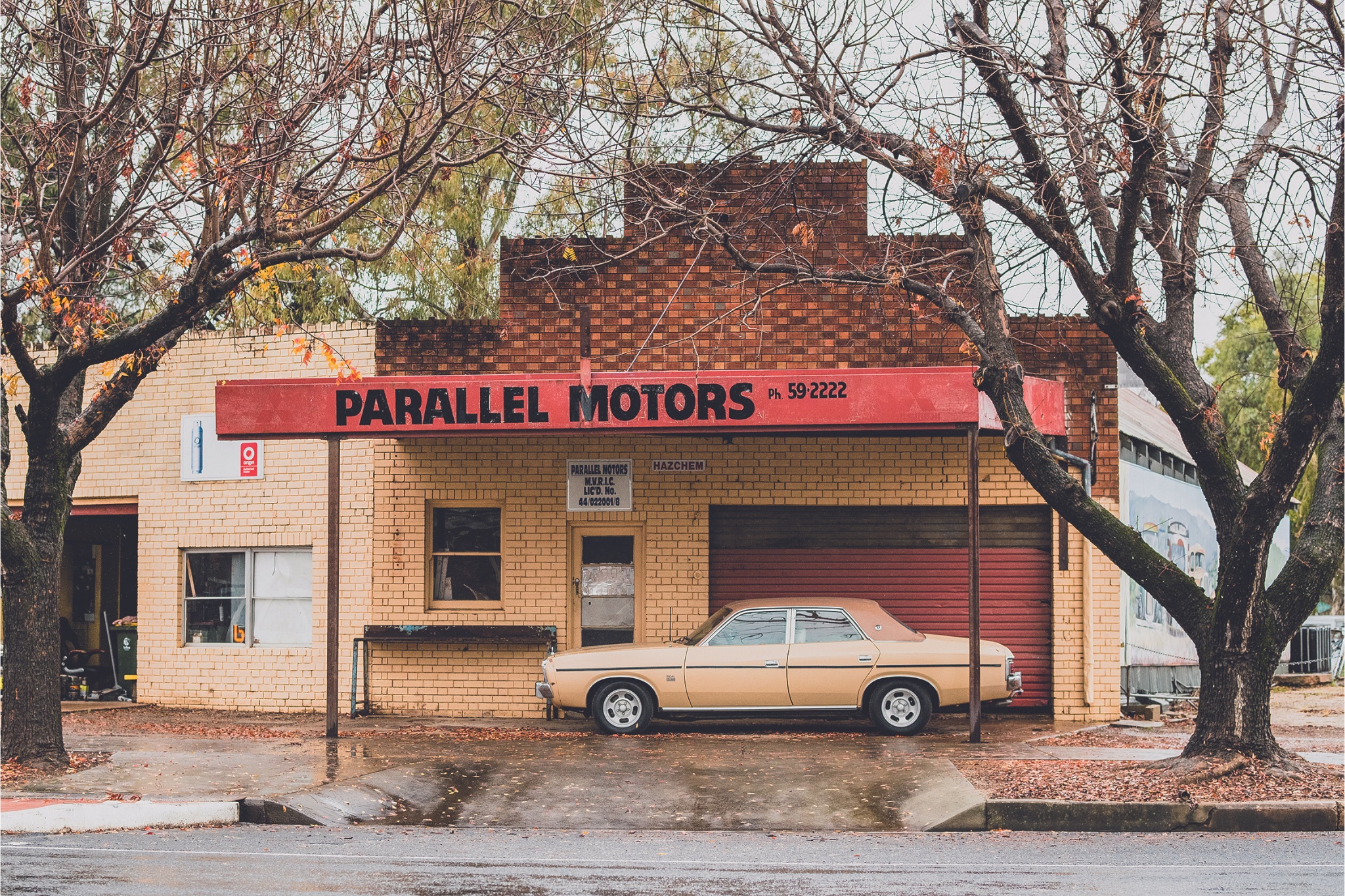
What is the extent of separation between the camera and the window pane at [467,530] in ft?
52.7

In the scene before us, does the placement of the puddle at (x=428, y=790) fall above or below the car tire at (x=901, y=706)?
A: below

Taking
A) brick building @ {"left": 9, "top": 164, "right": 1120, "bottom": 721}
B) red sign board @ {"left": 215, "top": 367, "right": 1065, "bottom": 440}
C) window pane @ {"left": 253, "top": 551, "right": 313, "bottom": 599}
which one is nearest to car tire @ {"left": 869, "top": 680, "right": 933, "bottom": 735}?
brick building @ {"left": 9, "top": 164, "right": 1120, "bottom": 721}

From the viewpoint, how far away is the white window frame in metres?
16.5

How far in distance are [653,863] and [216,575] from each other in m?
10.5

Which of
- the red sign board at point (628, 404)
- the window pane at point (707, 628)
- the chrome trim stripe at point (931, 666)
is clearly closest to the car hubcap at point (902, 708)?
the chrome trim stripe at point (931, 666)

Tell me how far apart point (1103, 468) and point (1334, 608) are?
117 feet

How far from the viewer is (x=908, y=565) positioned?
15.6 m

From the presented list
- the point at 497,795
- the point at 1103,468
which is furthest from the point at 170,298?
the point at 1103,468

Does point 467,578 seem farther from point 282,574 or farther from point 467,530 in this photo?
point 282,574

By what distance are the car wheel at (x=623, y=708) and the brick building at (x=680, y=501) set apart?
1976 mm

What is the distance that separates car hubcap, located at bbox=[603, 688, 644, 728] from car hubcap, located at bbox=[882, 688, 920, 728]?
2.51 m

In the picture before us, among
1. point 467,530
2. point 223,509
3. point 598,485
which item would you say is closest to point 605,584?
point 598,485

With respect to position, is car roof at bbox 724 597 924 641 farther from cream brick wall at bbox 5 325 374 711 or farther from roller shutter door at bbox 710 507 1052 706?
cream brick wall at bbox 5 325 374 711

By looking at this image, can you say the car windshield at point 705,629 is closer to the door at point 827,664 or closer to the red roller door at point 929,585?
the door at point 827,664
